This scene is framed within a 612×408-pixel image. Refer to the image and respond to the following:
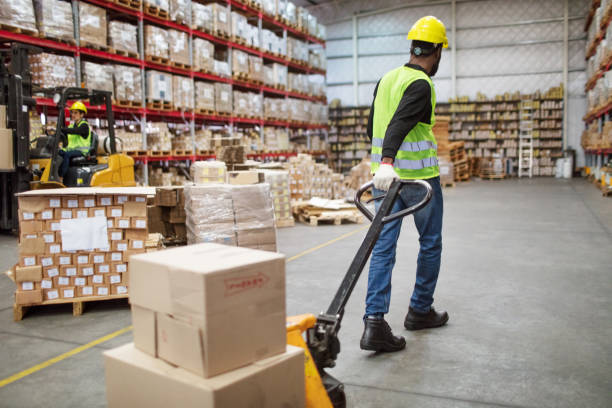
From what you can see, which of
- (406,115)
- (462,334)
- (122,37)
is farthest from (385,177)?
(122,37)

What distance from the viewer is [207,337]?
161 centimetres

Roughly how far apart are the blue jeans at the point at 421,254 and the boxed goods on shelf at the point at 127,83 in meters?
8.06

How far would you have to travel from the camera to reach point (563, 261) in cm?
545

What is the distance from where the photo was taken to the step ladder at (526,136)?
72.5ft

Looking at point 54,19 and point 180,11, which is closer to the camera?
point 54,19

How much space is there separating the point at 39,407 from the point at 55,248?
1725 millimetres

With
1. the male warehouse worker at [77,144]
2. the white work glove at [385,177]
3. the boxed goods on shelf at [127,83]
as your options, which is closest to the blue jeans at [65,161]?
the male warehouse worker at [77,144]

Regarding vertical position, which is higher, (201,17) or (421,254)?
(201,17)

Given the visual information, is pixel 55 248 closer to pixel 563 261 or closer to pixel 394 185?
pixel 394 185

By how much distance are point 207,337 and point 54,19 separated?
28.4 ft

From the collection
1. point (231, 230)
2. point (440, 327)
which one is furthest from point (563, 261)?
point (231, 230)

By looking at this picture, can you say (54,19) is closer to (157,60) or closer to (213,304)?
(157,60)

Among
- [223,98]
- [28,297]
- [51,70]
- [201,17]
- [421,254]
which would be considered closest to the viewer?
[421,254]

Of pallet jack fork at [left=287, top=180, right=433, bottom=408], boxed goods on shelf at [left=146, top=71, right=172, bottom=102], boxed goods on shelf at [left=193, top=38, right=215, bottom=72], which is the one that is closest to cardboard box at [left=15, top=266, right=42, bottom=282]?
pallet jack fork at [left=287, top=180, right=433, bottom=408]
